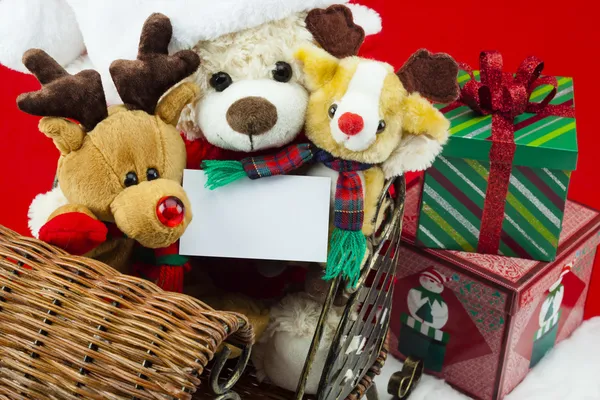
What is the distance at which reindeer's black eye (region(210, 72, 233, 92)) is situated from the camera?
96 centimetres

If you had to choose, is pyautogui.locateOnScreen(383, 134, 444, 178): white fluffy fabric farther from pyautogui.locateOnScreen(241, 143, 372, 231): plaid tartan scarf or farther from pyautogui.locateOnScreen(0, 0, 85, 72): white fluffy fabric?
pyautogui.locateOnScreen(0, 0, 85, 72): white fluffy fabric

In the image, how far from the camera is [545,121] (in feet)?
4.09

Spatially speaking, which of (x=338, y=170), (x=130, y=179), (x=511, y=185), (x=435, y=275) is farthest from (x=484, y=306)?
(x=130, y=179)

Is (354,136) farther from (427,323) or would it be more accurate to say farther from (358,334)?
(427,323)

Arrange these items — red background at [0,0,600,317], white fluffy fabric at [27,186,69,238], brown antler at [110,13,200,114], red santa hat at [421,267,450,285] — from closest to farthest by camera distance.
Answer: brown antler at [110,13,200,114]
white fluffy fabric at [27,186,69,238]
red santa hat at [421,267,450,285]
red background at [0,0,600,317]

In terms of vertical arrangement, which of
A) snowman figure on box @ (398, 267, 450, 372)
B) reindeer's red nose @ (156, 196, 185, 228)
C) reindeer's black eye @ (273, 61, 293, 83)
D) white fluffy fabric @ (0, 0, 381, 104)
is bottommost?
snowman figure on box @ (398, 267, 450, 372)

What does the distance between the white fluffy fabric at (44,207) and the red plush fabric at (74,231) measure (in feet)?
0.45

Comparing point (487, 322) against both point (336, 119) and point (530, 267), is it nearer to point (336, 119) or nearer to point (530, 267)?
point (530, 267)

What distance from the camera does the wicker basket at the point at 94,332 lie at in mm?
770

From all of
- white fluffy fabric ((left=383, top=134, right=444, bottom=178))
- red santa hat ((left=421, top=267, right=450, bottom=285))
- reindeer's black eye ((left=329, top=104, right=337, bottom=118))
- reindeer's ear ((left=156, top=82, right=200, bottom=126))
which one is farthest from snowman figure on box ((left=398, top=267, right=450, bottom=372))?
reindeer's ear ((left=156, top=82, right=200, bottom=126))

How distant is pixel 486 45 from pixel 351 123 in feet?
3.57

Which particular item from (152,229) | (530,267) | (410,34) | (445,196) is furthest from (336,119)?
(410,34)

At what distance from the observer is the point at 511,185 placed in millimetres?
1234

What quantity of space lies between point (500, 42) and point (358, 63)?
40.3 inches
